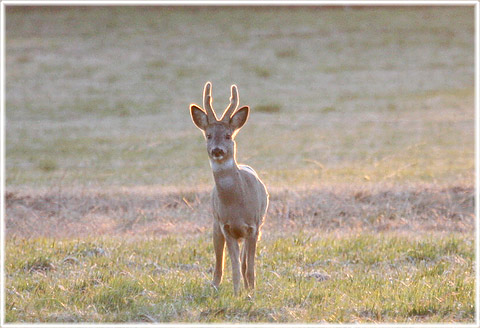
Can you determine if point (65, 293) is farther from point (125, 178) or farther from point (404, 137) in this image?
point (404, 137)

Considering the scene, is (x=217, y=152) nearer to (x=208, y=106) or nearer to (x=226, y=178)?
(x=226, y=178)

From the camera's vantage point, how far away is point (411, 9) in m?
49.0

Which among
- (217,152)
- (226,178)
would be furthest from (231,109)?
(226,178)

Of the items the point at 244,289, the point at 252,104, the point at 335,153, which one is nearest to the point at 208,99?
the point at 244,289

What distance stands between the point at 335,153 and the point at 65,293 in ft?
40.5

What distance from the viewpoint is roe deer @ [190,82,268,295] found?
797 centimetres

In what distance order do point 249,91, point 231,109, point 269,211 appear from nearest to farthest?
1. point 231,109
2. point 269,211
3. point 249,91

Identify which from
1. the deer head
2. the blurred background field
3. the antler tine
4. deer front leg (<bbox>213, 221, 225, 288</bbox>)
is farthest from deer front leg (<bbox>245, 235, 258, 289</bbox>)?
the blurred background field

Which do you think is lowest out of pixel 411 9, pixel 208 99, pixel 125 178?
pixel 125 178

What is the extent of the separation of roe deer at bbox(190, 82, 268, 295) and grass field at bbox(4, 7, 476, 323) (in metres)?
0.49

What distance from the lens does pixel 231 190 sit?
8086 millimetres

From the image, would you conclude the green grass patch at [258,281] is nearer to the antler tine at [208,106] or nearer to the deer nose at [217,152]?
the deer nose at [217,152]

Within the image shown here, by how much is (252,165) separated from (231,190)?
9.33 metres

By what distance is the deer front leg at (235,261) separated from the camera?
815cm
